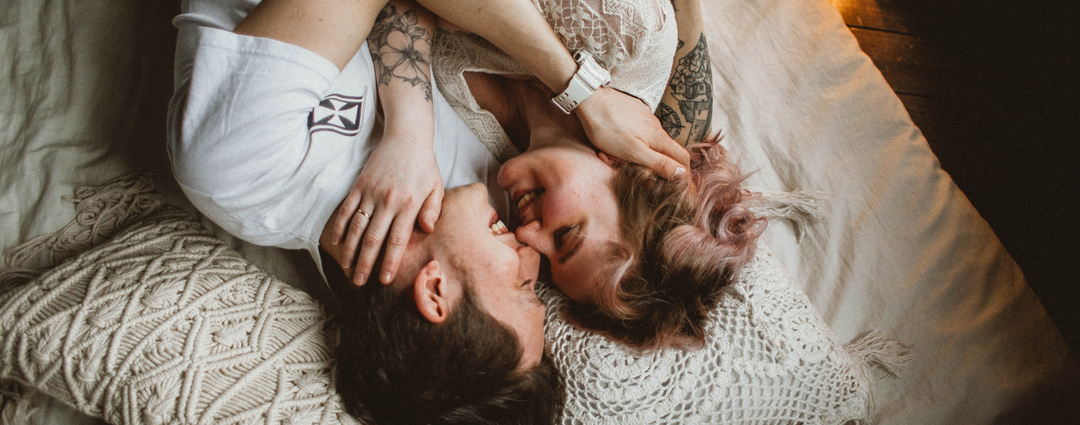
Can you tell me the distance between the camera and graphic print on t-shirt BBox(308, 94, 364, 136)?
0.93 m

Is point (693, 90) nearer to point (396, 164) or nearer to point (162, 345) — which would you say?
point (396, 164)

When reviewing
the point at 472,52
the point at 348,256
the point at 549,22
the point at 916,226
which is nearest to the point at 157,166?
the point at 348,256

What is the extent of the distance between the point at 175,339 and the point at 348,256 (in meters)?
0.29

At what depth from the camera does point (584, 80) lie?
3.48 ft

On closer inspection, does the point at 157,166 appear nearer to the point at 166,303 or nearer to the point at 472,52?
the point at 166,303

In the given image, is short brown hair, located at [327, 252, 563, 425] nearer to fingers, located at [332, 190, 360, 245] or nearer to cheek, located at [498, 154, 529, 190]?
fingers, located at [332, 190, 360, 245]

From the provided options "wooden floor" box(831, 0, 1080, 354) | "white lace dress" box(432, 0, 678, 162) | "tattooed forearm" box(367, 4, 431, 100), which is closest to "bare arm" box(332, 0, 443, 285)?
"tattooed forearm" box(367, 4, 431, 100)

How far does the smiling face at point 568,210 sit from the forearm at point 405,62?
225 millimetres

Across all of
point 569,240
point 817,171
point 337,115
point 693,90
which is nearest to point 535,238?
point 569,240

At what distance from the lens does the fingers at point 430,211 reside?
0.94 m

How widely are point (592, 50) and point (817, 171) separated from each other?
0.76 metres

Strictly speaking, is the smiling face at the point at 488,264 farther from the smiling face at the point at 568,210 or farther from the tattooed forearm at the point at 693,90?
the tattooed forearm at the point at 693,90

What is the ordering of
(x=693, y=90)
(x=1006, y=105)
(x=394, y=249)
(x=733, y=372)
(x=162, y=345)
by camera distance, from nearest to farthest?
(x=162, y=345)
(x=394, y=249)
(x=733, y=372)
(x=693, y=90)
(x=1006, y=105)

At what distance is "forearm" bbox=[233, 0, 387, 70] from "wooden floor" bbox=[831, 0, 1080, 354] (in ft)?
5.71
